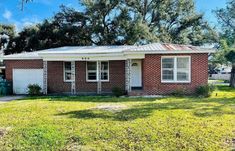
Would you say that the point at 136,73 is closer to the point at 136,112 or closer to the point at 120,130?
the point at 136,112

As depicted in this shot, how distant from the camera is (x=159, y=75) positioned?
2081 centimetres

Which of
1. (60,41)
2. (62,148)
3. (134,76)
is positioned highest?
(60,41)

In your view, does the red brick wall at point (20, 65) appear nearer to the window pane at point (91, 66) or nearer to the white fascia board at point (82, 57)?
the white fascia board at point (82, 57)

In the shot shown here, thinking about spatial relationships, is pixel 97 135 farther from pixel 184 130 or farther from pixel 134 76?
pixel 134 76

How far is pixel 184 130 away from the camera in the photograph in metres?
9.91

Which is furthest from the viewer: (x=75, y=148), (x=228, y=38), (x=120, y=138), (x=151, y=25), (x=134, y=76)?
(x=151, y=25)

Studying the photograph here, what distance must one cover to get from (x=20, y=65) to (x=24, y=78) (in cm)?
102

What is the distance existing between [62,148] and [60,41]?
3133cm

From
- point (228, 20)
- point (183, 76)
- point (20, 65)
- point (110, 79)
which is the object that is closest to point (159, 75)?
point (183, 76)

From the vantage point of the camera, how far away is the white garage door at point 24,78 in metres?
24.5

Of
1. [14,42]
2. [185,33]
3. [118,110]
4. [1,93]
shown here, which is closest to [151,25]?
[185,33]

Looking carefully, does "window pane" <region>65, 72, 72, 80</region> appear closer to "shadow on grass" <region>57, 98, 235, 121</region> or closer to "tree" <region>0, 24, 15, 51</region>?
"shadow on grass" <region>57, 98, 235, 121</region>

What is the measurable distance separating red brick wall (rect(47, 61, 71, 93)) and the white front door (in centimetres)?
469

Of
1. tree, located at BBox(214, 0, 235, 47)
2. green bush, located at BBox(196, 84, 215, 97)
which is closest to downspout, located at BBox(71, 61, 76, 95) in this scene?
green bush, located at BBox(196, 84, 215, 97)
